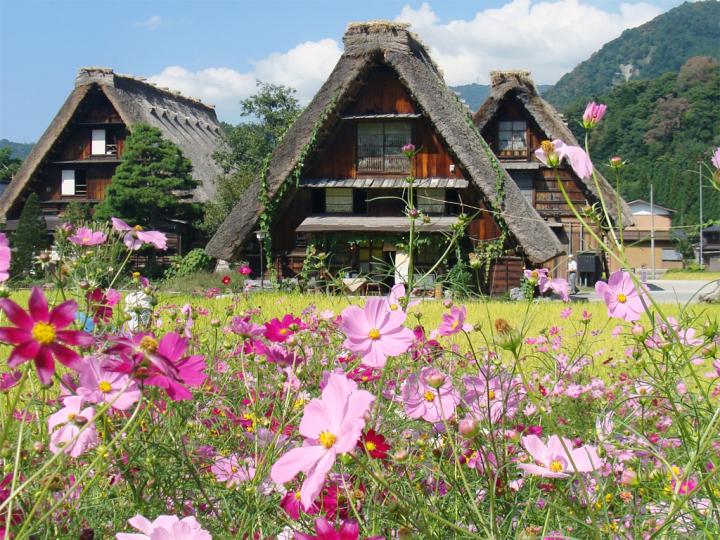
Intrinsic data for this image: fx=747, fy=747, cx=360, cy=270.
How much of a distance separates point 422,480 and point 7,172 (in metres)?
28.6

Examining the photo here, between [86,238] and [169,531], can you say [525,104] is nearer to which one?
[86,238]

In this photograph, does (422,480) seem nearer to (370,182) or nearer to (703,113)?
(370,182)

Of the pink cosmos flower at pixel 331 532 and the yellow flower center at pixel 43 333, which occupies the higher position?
the yellow flower center at pixel 43 333

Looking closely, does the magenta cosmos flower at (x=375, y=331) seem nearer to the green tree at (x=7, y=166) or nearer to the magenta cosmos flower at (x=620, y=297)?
the magenta cosmos flower at (x=620, y=297)

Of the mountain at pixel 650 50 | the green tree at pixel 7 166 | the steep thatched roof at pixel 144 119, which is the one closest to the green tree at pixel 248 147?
the steep thatched roof at pixel 144 119

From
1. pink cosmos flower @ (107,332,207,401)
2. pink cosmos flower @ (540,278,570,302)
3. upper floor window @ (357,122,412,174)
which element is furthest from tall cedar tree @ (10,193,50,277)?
pink cosmos flower @ (107,332,207,401)

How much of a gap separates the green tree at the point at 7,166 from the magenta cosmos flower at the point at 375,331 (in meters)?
28.8

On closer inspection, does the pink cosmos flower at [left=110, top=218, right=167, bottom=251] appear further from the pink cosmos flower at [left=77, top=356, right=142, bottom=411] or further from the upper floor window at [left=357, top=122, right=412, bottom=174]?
the upper floor window at [left=357, top=122, right=412, bottom=174]

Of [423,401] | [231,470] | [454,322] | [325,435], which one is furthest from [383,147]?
[325,435]

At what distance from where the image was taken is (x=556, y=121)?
18.3 metres

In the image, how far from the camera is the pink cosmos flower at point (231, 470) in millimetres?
1274

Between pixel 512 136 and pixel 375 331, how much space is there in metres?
18.9

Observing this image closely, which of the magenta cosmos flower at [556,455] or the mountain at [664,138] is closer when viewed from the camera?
the magenta cosmos flower at [556,455]

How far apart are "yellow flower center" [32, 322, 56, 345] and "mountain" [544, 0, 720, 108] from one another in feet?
374
